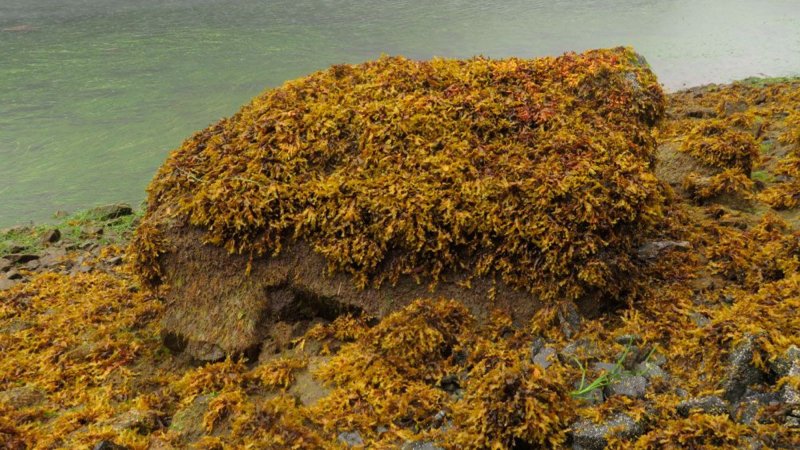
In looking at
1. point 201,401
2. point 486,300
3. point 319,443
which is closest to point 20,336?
point 201,401

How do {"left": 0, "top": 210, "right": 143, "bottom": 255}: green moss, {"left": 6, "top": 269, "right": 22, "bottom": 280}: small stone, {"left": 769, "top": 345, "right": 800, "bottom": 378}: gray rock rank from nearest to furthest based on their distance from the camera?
{"left": 769, "top": 345, "right": 800, "bottom": 378}: gray rock
{"left": 6, "top": 269, "right": 22, "bottom": 280}: small stone
{"left": 0, "top": 210, "right": 143, "bottom": 255}: green moss

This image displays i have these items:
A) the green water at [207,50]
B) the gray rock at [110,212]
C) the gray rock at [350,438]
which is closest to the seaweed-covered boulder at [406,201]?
the gray rock at [350,438]

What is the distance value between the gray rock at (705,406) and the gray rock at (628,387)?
8.9 inches

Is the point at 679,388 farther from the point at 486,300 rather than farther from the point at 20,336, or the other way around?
the point at 20,336

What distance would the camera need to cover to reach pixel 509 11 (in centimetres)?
3216

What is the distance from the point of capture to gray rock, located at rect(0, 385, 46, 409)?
4141mm

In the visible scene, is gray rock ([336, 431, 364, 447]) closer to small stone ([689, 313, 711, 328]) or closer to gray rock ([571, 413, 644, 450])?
gray rock ([571, 413, 644, 450])

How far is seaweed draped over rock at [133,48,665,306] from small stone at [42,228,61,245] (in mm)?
5012

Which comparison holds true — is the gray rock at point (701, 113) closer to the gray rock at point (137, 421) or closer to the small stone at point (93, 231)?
the gray rock at point (137, 421)

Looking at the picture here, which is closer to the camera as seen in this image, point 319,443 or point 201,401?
point 319,443

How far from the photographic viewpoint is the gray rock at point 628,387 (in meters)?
3.08

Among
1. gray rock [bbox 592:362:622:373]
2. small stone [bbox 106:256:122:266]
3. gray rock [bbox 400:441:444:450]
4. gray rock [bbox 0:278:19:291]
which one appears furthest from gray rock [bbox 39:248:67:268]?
gray rock [bbox 592:362:622:373]

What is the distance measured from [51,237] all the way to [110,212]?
110cm

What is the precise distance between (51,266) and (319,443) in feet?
19.5
